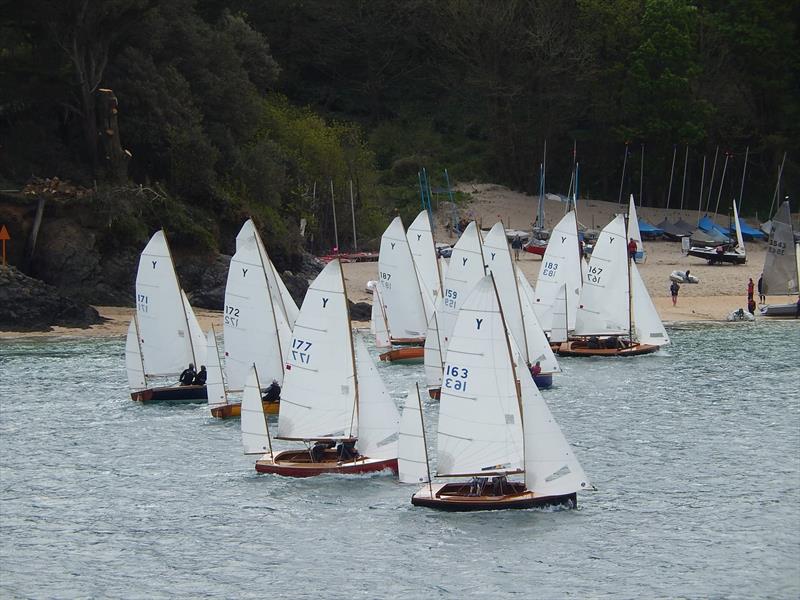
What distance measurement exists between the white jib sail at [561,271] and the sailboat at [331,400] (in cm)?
2709

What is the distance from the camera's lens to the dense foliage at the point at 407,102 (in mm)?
83188

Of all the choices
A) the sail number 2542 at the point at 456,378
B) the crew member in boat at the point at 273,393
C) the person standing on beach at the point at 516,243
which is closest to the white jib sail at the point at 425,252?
the crew member in boat at the point at 273,393

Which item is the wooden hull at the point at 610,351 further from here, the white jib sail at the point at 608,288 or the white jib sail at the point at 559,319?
the white jib sail at the point at 608,288

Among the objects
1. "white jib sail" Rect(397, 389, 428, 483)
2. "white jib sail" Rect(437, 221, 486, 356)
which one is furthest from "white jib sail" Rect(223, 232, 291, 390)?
"white jib sail" Rect(397, 389, 428, 483)

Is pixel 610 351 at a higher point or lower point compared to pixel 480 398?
lower

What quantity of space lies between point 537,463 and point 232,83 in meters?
54.4

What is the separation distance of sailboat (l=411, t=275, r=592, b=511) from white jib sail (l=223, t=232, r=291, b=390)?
47.2 feet

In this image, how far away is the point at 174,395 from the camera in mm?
56688

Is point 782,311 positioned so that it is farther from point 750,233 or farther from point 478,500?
point 478,500

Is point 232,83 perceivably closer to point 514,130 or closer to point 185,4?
point 185,4

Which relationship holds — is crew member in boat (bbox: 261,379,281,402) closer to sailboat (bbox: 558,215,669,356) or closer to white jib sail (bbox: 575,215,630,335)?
sailboat (bbox: 558,215,669,356)

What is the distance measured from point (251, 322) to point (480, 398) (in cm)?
1557

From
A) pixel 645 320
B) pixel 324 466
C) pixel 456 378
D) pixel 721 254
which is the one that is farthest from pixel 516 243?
pixel 456 378

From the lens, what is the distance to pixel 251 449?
43812mm
